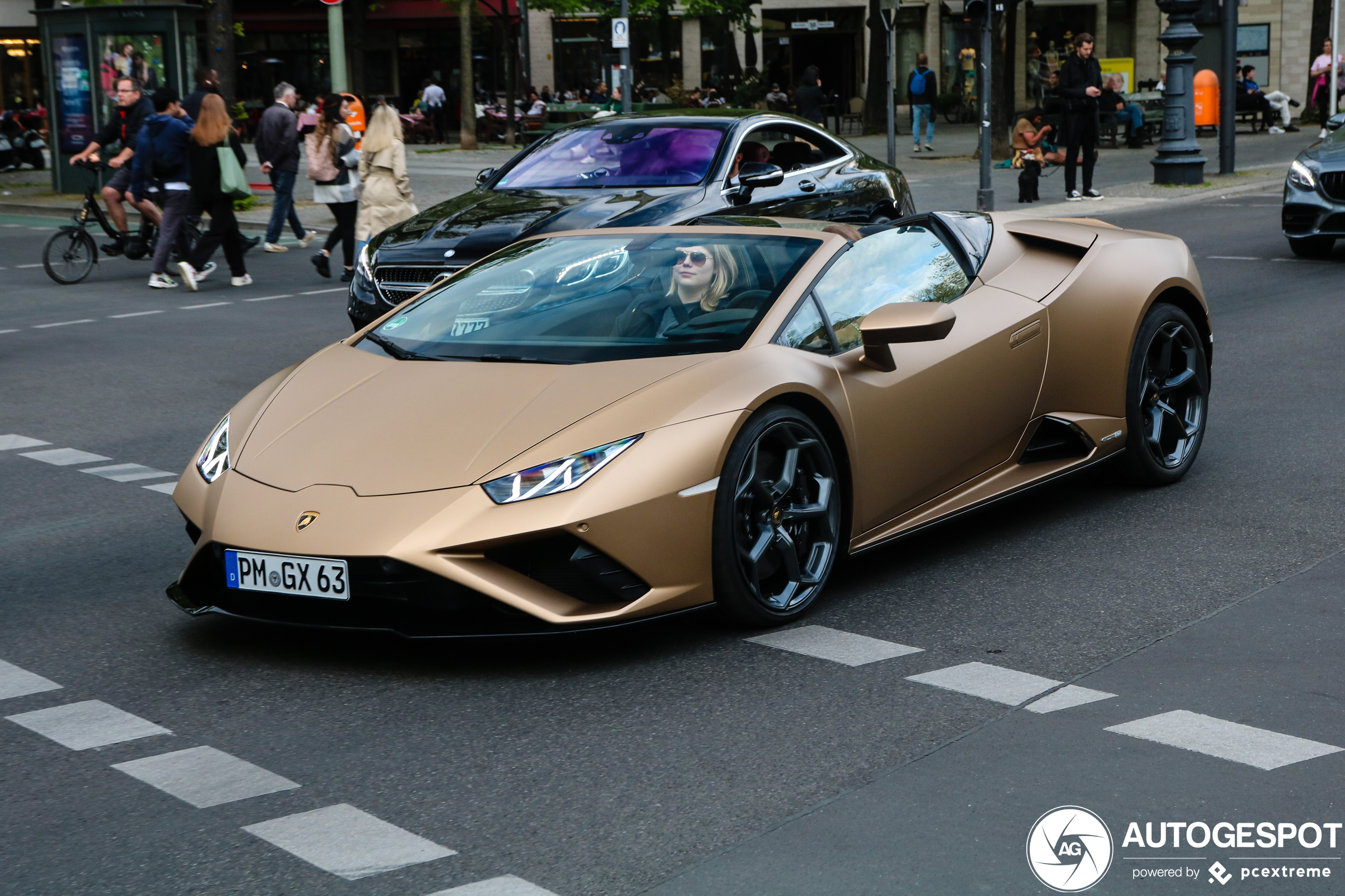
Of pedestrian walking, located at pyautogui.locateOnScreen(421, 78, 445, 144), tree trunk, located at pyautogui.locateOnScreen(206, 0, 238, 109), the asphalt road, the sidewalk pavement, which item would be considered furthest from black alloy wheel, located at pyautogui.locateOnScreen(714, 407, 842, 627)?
pedestrian walking, located at pyautogui.locateOnScreen(421, 78, 445, 144)

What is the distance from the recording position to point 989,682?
4508 millimetres

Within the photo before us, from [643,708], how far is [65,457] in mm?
Answer: 4799

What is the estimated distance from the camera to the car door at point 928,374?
17.6ft

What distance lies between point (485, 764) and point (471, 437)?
1118 millimetres

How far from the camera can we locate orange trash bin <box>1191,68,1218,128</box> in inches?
1345

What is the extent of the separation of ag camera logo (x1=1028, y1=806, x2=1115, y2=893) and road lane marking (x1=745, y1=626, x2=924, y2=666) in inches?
47.1

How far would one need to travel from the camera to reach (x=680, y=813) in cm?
362

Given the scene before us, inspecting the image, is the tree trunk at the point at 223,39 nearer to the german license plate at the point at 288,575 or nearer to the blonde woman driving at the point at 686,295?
the blonde woman driving at the point at 686,295

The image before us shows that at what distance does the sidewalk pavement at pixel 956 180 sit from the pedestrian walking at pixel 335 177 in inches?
160

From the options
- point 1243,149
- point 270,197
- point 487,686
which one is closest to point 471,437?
point 487,686

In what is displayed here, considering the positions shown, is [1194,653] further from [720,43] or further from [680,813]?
[720,43]

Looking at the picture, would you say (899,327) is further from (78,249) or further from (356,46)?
(356,46)

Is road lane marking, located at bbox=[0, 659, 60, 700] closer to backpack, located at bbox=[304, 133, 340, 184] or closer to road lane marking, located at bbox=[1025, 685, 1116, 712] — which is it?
road lane marking, located at bbox=[1025, 685, 1116, 712]

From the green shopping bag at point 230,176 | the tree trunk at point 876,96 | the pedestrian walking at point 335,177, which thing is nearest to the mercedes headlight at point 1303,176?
the pedestrian walking at point 335,177
